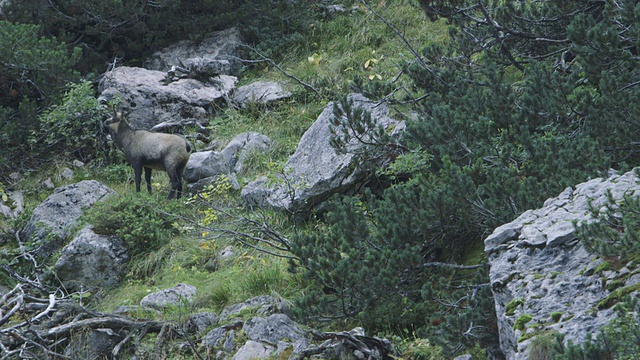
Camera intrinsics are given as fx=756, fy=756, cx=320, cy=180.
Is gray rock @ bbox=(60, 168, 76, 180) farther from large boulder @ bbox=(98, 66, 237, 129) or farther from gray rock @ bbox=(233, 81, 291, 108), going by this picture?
gray rock @ bbox=(233, 81, 291, 108)

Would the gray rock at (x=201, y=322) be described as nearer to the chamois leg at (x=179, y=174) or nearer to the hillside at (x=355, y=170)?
the hillside at (x=355, y=170)

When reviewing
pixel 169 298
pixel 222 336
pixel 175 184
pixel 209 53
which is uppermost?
pixel 209 53

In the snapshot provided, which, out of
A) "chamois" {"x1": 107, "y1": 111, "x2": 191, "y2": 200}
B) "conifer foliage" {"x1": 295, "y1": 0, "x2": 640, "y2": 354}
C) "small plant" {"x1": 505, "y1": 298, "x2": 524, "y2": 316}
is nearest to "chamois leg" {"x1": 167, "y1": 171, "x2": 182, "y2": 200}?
"chamois" {"x1": 107, "y1": 111, "x2": 191, "y2": 200}

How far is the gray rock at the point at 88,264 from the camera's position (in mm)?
9688

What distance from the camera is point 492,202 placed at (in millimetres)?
6188

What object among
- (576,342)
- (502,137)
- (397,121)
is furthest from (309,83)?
(576,342)

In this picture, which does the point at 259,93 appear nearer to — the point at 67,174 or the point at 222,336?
the point at 67,174

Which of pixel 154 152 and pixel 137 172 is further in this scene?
pixel 137 172

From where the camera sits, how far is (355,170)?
938 centimetres

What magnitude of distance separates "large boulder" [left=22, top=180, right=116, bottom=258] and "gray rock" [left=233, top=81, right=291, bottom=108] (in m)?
3.05

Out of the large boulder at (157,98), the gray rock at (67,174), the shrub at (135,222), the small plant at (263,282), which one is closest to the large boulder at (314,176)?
the shrub at (135,222)

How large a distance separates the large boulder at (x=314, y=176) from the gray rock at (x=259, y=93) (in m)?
2.98

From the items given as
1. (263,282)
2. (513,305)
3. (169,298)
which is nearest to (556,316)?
(513,305)

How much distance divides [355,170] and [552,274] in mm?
4942
